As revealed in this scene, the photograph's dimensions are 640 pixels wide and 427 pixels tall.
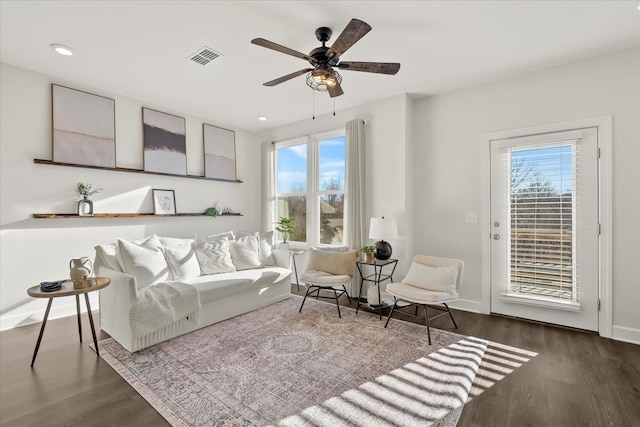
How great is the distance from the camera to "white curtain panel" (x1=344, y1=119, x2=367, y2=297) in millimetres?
4191

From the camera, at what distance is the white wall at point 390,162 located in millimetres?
3920

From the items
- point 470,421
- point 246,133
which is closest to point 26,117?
point 246,133

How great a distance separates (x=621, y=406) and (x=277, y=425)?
7.12ft

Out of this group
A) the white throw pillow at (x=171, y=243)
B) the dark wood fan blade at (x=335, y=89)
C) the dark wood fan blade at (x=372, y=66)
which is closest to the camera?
the dark wood fan blade at (x=372, y=66)

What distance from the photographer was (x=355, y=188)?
4.25 metres

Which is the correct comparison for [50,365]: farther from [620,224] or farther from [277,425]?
[620,224]

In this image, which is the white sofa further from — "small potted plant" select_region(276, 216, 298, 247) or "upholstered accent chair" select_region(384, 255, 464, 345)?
"upholstered accent chair" select_region(384, 255, 464, 345)

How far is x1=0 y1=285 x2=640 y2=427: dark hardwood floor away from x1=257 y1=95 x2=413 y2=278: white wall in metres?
1.60

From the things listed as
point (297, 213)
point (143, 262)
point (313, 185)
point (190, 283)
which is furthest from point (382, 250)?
point (143, 262)

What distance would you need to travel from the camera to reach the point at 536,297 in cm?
328

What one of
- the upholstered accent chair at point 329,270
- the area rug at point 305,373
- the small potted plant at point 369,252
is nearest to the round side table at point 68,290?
the area rug at point 305,373

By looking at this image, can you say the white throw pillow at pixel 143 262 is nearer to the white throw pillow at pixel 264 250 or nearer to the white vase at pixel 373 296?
the white throw pillow at pixel 264 250

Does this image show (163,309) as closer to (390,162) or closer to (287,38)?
(287,38)

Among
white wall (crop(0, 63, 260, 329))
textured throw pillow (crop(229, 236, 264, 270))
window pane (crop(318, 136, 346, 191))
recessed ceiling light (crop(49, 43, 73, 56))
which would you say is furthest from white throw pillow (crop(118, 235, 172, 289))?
window pane (crop(318, 136, 346, 191))
